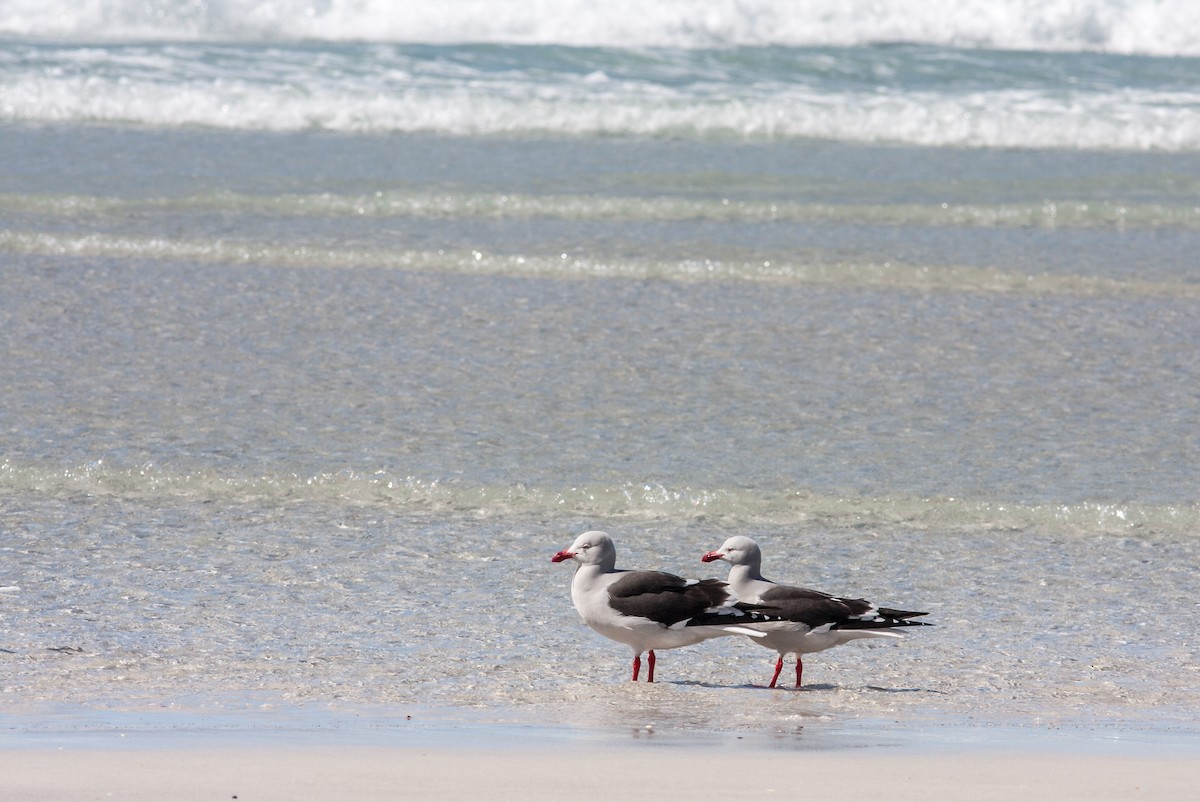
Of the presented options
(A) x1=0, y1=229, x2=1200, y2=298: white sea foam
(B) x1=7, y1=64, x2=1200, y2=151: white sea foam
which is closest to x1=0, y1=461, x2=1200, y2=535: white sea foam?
(A) x1=0, y1=229, x2=1200, y2=298: white sea foam

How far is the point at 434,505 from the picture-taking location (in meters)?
6.29

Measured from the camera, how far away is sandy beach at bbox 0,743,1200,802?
362 cm

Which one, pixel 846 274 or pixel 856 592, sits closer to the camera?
pixel 856 592

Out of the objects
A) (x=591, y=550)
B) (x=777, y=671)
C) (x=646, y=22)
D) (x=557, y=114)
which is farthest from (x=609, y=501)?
(x=646, y=22)

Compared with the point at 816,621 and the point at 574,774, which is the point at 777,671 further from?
the point at 574,774

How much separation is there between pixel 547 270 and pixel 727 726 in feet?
20.1

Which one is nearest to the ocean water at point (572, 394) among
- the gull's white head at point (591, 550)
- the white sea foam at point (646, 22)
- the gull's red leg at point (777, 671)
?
the gull's red leg at point (777, 671)

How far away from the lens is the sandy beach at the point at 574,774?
3621 millimetres

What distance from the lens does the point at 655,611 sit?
15.2ft

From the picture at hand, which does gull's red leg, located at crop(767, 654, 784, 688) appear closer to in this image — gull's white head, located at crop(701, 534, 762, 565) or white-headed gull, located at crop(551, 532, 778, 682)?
white-headed gull, located at crop(551, 532, 778, 682)

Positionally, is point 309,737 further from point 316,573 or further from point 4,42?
point 4,42

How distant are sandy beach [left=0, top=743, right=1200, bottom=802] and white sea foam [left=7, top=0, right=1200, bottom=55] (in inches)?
687

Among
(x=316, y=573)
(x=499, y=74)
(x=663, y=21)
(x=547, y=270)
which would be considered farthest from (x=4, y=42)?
(x=316, y=573)

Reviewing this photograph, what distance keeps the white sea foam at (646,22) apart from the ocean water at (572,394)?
12.6 ft
